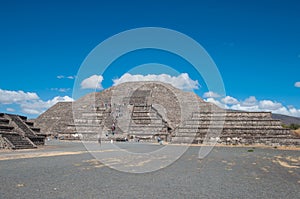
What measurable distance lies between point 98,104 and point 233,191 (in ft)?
158

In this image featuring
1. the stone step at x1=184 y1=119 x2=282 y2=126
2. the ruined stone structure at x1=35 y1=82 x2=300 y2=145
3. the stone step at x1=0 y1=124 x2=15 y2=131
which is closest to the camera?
the stone step at x1=0 y1=124 x2=15 y2=131

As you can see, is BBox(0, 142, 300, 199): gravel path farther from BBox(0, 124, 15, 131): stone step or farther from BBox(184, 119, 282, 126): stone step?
BBox(184, 119, 282, 126): stone step

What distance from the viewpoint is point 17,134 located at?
2075 cm

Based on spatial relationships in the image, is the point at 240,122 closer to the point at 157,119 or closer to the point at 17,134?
the point at 157,119

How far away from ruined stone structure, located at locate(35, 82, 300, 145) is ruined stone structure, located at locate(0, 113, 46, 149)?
44.9 feet

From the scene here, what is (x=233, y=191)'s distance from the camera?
21.2 feet

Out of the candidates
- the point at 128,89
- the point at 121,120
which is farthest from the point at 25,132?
the point at 128,89

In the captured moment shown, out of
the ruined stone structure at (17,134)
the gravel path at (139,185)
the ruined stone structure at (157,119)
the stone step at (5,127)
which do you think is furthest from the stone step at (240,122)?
the gravel path at (139,185)

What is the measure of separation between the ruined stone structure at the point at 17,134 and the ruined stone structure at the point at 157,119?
1368 centimetres

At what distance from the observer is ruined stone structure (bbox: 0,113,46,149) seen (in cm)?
1877

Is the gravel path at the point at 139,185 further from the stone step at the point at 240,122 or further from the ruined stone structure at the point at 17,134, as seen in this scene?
the stone step at the point at 240,122

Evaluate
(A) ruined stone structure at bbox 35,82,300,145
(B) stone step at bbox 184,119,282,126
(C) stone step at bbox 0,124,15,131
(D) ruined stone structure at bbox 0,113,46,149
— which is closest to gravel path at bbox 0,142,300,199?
(D) ruined stone structure at bbox 0,113,46,149

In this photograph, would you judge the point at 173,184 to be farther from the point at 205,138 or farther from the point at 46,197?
the point at 205,138

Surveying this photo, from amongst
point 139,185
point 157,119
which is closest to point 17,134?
point 139,185
